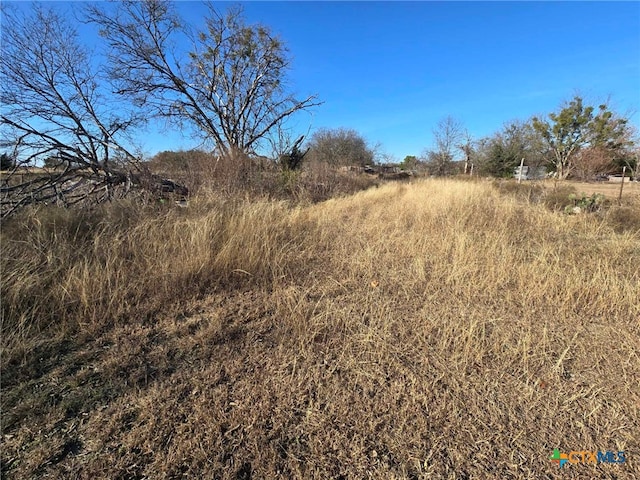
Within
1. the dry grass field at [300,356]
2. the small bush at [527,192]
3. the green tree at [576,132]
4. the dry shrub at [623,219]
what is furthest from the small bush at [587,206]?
the green tree at [576,132]

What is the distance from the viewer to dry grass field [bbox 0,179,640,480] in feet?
3.92

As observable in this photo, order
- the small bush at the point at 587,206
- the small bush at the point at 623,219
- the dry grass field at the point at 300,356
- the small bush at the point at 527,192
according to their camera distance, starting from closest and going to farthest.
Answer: the dry grass field at the point at 300,356
the small bush at the point at 623,219
the small bush at the point at 587,206
the small bush at the point at 527,192

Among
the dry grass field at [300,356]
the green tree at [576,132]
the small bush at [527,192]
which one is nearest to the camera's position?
the dry grass field at [300,356]

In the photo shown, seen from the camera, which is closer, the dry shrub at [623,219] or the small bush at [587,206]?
the dry shrub at [623,219]

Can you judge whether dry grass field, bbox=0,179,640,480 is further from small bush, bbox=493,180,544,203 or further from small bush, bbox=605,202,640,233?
small bush, bbox=493,180,544,203

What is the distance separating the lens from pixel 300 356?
71.9 inches

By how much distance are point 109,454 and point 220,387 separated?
0.51 metres

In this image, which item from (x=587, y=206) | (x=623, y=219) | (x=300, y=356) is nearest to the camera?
(x=300, y=356)

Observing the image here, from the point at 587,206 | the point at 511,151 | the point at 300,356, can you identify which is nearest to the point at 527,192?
the point at 587,206

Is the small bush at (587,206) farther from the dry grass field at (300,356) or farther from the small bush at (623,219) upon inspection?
the dry grass field at (300,356)

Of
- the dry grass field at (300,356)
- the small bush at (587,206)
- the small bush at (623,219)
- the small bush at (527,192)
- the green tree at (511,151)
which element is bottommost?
the dry grass field at (300,356)

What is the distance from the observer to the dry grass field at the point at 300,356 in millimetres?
1193

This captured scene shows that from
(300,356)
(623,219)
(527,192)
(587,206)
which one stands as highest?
(527,192)

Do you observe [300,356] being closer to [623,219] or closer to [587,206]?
[623,219]
